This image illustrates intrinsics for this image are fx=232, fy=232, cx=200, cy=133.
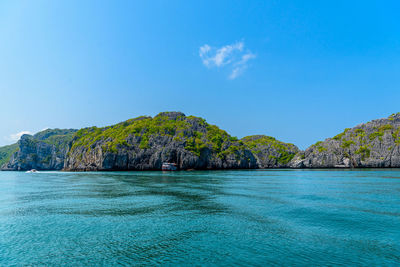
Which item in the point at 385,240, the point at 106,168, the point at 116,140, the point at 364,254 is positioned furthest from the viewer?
the point at 116,140

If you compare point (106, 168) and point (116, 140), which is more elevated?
point (116, 140)

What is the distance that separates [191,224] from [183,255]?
8.00 m

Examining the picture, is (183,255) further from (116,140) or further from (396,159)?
(396,159)

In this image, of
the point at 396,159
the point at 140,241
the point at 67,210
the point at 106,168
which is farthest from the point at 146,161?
the point at 396,159

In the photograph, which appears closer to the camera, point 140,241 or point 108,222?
point 140,241

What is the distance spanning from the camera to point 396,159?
185375mm

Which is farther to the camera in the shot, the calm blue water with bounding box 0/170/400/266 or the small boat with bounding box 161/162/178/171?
the small boat with bounding box 161/162/178/171

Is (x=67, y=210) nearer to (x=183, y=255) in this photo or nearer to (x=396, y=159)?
(x=183, y=255)

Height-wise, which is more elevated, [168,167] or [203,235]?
[168,167]

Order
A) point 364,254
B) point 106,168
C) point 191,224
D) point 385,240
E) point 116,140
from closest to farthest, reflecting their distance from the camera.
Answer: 1. point 364,254
2. point 385,240
3. point 191,224
4. point 106,168
5. point 116,140

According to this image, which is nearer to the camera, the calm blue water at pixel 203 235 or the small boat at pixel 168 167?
the calm blue water at pixel 203 235

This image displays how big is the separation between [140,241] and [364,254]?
55.2ft

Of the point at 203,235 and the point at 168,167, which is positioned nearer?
the point at 203,235

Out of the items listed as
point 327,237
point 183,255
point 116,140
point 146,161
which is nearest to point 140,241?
point 183,255
